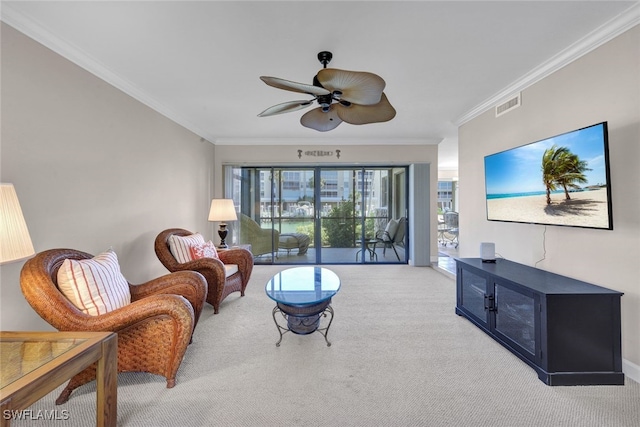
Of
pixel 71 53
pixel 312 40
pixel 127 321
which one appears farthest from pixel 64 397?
pixel 312 40

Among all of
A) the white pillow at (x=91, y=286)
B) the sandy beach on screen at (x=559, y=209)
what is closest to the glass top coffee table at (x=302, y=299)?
the white pillow at (x=91, y=286)

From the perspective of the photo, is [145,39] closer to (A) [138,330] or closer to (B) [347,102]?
(B) [347,102]

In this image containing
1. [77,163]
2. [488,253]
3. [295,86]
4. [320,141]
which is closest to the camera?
[295,86]

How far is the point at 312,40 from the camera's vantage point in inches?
83.7

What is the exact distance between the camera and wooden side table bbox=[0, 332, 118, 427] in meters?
1.00

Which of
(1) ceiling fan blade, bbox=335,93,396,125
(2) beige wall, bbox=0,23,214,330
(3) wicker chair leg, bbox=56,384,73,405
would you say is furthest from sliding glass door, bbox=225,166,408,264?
(3) wicker chair leg, bbox=56,384,73,405

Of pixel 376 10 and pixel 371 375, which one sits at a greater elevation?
pixel 376 10

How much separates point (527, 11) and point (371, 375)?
2729 mm

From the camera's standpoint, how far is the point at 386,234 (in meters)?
5.78

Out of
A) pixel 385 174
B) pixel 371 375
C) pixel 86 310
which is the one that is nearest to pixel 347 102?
pixel 371 375

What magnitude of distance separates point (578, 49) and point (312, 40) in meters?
2.14

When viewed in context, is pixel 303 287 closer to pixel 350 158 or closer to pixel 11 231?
pixel 11 231

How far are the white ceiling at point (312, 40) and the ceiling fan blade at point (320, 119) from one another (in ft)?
1.52

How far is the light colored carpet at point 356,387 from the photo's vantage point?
1604 millimetres
